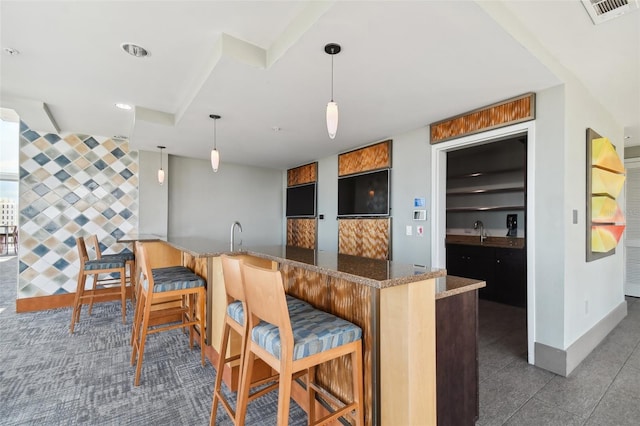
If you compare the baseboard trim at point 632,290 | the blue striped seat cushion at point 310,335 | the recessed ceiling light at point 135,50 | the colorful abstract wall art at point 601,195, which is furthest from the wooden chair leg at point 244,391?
the baseboard trim at point 632,290

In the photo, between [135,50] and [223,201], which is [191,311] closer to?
[135,50]

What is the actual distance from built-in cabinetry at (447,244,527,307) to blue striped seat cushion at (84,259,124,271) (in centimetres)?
476

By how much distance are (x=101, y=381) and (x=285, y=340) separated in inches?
76.8

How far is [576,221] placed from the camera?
258 centimetres

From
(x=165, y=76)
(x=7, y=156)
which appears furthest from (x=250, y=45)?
(x=7, y=156)

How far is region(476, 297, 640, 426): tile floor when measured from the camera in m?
1.88

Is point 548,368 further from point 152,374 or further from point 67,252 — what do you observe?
point 67,252

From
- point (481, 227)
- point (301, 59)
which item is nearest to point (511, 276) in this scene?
point (481, 227)

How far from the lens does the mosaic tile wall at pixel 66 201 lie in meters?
4.05

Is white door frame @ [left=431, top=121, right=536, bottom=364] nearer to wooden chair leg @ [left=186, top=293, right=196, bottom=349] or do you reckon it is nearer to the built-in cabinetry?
the built-in cabinetry

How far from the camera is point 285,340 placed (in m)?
1.25

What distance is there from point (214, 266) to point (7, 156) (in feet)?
23.6

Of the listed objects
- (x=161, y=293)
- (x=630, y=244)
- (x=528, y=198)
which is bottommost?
(x=161, y=293)

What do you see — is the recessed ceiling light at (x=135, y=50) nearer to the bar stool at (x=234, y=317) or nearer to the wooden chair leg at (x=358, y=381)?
the bar stool at (x=234, y=317)
